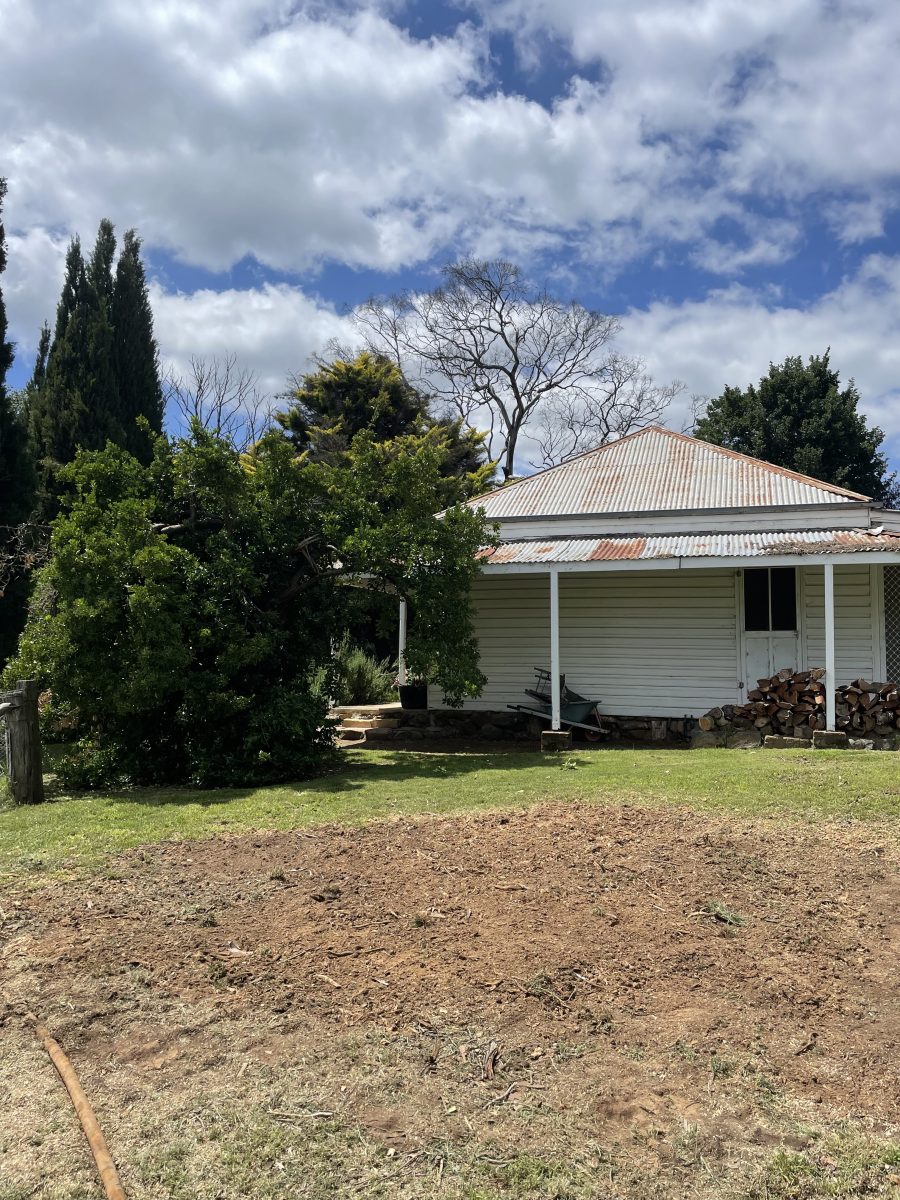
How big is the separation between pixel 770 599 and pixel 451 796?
22.2 ft

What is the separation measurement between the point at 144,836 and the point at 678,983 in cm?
439

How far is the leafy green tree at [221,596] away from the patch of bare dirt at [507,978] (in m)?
3.48

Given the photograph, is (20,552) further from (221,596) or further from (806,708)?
(806,708)

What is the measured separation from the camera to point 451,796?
8.08m

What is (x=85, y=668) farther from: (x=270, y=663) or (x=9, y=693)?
(x=270, y=663)

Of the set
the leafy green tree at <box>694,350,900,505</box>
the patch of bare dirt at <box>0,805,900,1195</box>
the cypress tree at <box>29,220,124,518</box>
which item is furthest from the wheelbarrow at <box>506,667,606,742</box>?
the leafy green tree at <box>694,350,900,505</box>

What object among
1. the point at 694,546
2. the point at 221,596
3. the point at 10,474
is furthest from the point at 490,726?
the point at 10,474

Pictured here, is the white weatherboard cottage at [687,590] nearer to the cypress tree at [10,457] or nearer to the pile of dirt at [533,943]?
the pile of dirt at [533,943]

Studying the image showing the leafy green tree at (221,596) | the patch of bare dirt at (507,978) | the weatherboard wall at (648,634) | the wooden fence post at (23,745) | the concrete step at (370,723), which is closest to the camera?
the patch of bare dirt at (507,978)

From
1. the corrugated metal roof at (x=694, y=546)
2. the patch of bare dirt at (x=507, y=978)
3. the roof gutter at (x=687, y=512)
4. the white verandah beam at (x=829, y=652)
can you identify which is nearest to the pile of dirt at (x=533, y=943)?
the patch of bare dirt at (x=507, y=978)

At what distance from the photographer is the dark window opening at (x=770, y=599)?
41.0 feet

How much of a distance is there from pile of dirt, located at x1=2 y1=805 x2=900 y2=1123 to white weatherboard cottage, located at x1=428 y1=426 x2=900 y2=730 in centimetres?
619

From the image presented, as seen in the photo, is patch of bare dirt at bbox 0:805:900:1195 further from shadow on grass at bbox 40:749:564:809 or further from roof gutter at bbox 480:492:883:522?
roof gutter at bbox 480:492:883:522

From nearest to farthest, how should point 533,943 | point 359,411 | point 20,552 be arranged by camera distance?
point 533,943 → point 20,552 → point 359,411
